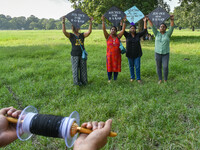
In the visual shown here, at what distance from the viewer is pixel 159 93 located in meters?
4.16

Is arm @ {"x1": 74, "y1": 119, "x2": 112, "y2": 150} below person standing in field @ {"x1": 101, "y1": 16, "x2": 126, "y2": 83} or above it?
below

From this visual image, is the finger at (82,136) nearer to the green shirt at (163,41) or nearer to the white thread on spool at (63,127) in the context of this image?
the white thread on spool at (63,127)

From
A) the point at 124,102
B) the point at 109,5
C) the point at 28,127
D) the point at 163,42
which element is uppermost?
the point at 109,5

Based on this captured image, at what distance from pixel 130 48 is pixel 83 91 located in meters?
1.94

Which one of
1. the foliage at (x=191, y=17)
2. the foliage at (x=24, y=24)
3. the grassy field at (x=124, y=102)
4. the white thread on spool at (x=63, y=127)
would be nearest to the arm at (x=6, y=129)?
the white thread on spool at (x=63, y=127)

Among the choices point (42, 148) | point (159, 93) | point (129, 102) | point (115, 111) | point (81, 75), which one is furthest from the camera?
point (81, 75)

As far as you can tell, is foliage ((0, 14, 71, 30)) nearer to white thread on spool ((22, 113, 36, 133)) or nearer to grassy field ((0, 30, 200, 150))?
grassy field ((0, 30, 200, 150))

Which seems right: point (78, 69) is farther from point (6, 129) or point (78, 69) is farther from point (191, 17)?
point (191, 17)

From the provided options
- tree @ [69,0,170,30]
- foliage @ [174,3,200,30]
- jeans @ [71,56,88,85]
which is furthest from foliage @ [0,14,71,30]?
jeans @ [71,56,88,85]

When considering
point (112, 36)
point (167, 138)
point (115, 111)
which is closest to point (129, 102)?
point (115, 111)

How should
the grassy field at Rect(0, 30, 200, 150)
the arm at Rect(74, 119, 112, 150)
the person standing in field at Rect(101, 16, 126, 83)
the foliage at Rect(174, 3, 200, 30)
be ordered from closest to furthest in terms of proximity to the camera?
1. the arm at Rect(74, 119, 112, 150)
2. the grassy field at Rect(0, 30, 200, 150)
3. the person standing in field at Rect(101, 16, 126, 83)
4. the foliage at Rect(174, 3, 200, 30)

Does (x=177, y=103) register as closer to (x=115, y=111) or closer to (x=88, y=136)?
(x=115, y=111)

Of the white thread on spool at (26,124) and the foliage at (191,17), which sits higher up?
the foliage at (191,17)

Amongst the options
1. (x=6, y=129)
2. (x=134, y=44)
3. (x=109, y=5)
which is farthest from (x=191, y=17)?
(x=6, y=129)
